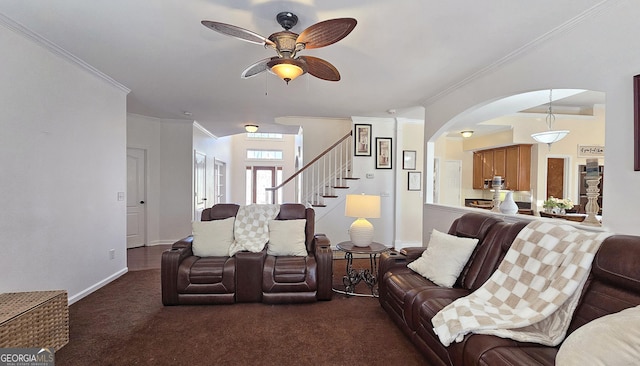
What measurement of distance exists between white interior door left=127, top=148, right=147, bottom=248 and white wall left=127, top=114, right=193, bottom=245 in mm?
101

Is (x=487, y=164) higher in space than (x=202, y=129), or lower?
lower

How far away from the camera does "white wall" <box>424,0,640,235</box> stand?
5.97ft

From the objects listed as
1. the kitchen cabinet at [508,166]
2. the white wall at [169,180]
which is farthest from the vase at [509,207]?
the white wall at [169,180]

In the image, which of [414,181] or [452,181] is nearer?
[414,181]

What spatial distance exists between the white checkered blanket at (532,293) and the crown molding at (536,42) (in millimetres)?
1511

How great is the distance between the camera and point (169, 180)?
5742 mm

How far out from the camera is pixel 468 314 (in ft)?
5.60

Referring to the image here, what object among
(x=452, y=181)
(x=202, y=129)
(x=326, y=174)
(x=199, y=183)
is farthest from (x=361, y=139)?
(x=199, y=183)

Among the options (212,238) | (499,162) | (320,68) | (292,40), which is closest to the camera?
(292,40)

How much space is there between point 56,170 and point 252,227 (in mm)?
1966

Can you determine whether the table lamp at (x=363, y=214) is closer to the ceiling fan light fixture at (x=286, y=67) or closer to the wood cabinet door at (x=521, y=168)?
the ceiling fan light fixture at (x=286, y=67)

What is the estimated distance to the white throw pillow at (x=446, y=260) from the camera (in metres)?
2.35

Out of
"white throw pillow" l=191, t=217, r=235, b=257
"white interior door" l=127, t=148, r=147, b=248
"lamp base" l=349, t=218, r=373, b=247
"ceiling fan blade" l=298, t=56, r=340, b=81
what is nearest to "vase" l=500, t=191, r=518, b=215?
"lamp base" l=349, t=218, r=373, b=247

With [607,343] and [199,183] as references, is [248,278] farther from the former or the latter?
[199,183]
